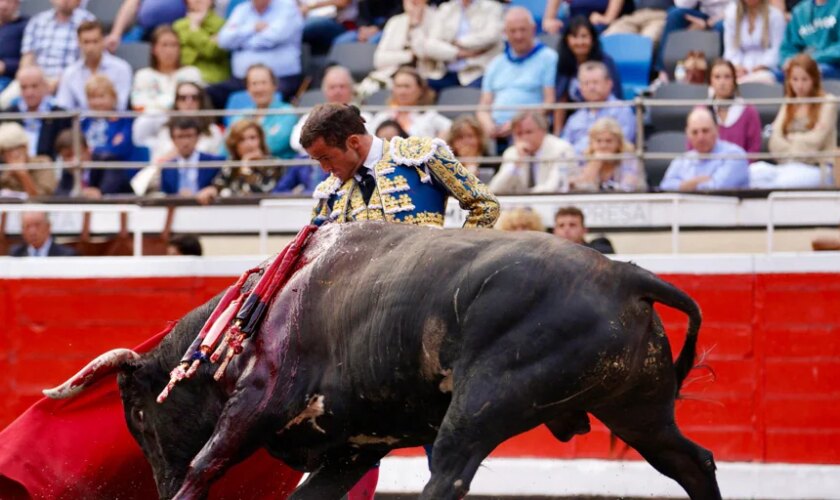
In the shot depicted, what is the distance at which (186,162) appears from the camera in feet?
31.1

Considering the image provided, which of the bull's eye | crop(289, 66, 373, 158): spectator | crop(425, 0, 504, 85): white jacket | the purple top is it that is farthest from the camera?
crop(425, 0, 504, 85): white jacket

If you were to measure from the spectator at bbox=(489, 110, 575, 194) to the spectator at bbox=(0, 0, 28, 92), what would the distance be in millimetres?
4107

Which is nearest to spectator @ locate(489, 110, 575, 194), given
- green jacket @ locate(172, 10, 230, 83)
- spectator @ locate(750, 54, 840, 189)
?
spectator @ locate(750, 54, 840, 189)

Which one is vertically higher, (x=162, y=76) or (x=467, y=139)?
(x=162, y=76)

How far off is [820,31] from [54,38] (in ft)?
17.0

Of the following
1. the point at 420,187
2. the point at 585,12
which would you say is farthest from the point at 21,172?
the point at 420,187

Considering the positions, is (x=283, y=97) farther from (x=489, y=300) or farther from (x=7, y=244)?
(x=489, y=300)

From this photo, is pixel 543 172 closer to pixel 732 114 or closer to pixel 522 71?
pixel 522 71

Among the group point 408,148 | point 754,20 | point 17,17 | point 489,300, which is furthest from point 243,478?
point 17,17

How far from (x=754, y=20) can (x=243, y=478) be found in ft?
16.2

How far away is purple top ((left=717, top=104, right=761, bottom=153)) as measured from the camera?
865 cm

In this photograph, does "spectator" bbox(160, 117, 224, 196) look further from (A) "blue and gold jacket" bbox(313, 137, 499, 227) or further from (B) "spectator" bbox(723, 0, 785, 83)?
(A) "blue and gold jacket" bbox(313, 137, 499, 227)

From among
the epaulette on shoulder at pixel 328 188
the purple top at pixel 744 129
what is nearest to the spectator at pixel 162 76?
the purple top at pixel 744 129

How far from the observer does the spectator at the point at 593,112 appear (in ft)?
29.2
